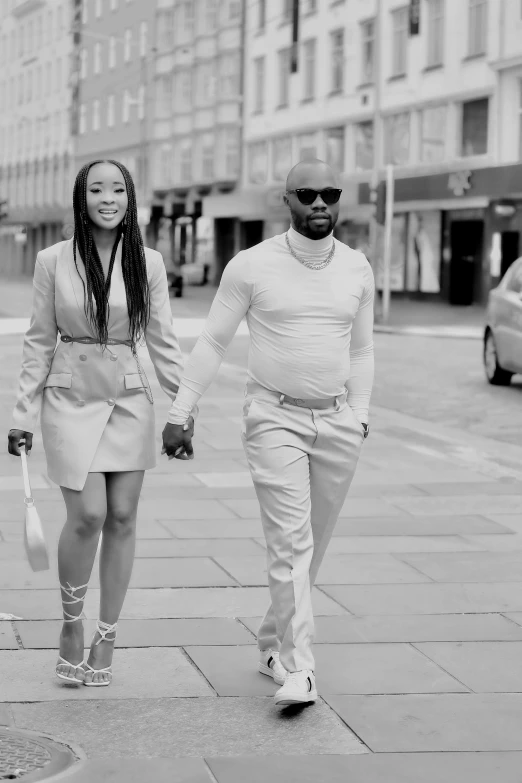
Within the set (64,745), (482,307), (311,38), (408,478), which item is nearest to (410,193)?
(482,307)

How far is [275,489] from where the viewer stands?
4.80 meters

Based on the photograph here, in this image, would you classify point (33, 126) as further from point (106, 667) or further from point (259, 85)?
point (106, 667)

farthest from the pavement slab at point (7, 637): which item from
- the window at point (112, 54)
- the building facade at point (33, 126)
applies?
the building facade at point (33, 126)

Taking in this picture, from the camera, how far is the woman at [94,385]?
491cm

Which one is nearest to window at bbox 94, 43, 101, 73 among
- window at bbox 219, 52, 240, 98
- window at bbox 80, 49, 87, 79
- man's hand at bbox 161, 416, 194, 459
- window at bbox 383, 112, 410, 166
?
window at bbox 80, 49, 87, 79

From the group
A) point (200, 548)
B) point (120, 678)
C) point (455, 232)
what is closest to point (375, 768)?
point (120, 678)

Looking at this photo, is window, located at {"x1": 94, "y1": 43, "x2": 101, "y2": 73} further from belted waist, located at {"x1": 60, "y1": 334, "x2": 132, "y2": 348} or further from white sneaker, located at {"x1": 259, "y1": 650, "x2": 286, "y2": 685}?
white sneaker, located at {"x1": 259, "y1": 650, "x2": 286, "y2": 685}

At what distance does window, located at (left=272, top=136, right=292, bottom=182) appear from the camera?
173 ft

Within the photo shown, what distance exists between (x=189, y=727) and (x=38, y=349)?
1.32 metres

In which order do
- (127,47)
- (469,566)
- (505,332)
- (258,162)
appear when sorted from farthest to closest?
(127,47)
(258,162)
(505,332)
(469,566)

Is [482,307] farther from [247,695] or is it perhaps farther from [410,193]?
[247,695]

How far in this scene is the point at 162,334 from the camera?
5070 mm

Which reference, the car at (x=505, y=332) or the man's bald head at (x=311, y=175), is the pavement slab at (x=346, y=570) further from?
the car at (x=505, y=332)

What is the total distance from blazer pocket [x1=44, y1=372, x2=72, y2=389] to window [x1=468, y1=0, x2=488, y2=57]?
36.1m
